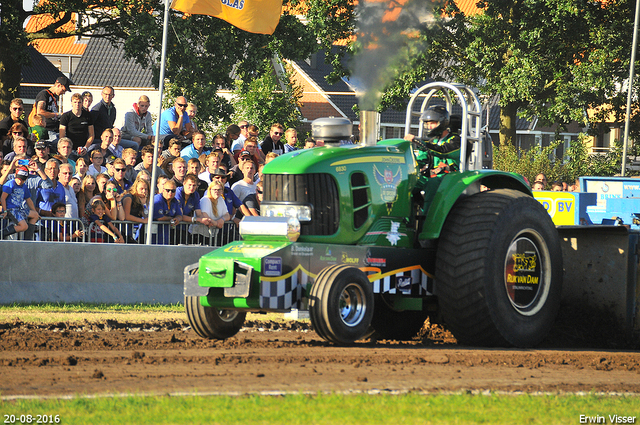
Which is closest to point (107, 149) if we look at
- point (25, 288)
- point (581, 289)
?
point (25, 288)

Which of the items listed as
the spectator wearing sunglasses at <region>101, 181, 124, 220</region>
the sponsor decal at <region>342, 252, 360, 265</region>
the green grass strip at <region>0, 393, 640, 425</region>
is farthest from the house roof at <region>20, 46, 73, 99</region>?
the green grass strip at <region>0, 393, 640, 425</region>

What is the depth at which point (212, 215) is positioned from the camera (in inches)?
523

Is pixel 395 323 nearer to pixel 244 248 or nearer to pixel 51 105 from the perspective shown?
pixel 244 248

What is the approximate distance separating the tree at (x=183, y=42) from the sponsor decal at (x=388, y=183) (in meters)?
14.5

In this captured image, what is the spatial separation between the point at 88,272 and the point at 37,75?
5435 centimetres

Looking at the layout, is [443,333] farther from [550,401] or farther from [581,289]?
[550,401]

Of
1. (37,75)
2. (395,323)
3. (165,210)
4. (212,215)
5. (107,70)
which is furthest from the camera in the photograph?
(37,75)

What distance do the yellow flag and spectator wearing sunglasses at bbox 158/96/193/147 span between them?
174 centimetres

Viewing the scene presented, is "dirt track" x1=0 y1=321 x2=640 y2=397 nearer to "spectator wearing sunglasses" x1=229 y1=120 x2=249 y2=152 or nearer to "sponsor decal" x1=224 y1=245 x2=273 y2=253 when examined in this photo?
"sponsor decal" x1=224 y1=245 x2=273 y2=253

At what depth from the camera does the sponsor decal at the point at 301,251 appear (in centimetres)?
779

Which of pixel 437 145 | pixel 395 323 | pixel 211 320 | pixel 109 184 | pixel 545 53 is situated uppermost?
pixel 545 53

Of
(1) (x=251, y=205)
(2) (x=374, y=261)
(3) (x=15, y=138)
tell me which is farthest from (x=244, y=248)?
(3) (x=15, y=138)

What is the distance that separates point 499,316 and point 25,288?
6.57 metres

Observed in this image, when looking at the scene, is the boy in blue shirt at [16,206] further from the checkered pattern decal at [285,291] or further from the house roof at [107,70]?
the house roof at [107,70]
